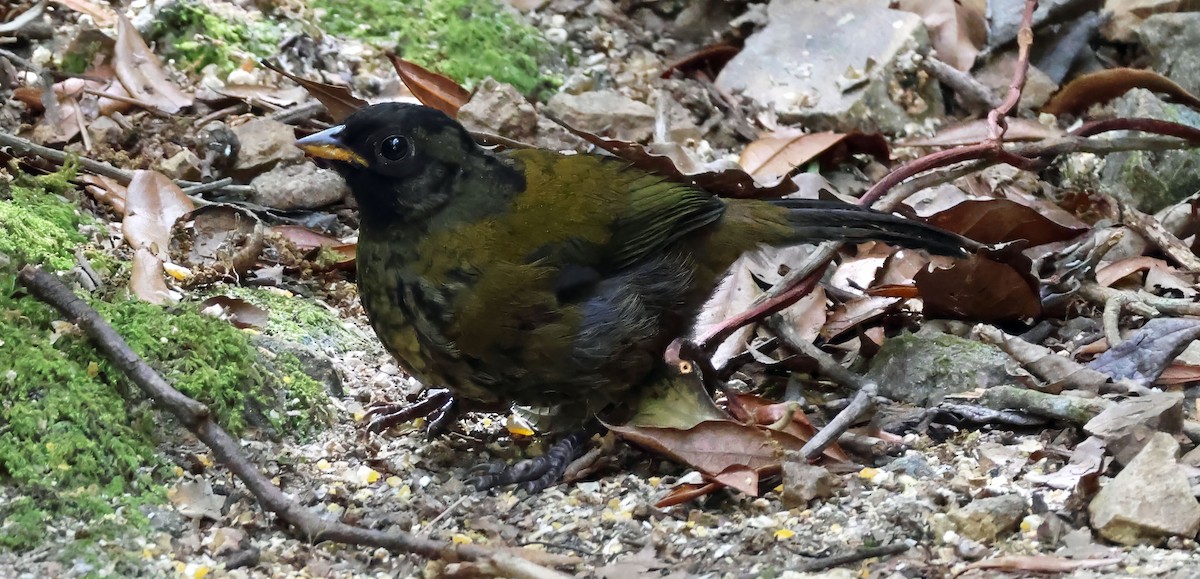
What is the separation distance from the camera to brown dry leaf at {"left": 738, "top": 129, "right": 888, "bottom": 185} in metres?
4.65

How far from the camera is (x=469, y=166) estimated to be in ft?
9.81

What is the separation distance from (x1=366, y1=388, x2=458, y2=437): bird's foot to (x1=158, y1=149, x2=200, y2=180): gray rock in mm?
1285

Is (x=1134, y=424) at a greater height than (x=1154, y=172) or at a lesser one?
greater

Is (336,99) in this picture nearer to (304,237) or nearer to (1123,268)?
(304,237)

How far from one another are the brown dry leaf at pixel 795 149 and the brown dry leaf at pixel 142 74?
210 cm

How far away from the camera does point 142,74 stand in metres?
4.38

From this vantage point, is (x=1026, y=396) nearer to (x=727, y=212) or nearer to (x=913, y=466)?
(x=913, y=466)

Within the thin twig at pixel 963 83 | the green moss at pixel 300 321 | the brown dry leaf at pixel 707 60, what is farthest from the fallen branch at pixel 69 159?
the thin twig at pixel 963 83

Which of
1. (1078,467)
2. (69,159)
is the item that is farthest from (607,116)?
(1078,467)

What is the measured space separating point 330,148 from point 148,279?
0.69 metres

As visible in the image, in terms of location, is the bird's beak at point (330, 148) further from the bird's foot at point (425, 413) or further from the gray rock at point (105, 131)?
the gray rock at point (105, 131)

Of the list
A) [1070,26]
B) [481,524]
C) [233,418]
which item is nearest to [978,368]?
[481,524]

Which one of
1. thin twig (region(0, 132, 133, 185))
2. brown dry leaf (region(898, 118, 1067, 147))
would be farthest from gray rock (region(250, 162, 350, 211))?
brown dry leaf (region(898, 118, 1067, 147))

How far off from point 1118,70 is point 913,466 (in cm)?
279
